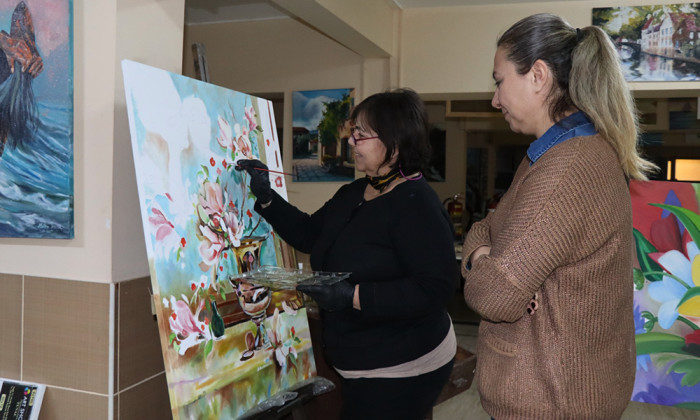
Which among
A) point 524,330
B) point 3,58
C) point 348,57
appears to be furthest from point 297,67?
point 524,330

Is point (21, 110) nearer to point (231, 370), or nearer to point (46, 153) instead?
point (46, 153)

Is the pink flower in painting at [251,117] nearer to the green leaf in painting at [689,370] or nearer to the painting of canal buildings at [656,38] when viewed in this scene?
the green leaf in painting at [689,370]


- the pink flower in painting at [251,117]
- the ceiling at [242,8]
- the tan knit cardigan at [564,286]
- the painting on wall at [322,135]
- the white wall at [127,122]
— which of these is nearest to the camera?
the tan knit cardigan at [564,286]

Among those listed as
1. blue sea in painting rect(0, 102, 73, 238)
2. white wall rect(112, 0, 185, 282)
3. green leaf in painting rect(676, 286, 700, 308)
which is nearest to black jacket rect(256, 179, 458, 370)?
white wall rect(112, 0, 185, 282)

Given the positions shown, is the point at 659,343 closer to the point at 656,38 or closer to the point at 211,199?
the point at 211,199

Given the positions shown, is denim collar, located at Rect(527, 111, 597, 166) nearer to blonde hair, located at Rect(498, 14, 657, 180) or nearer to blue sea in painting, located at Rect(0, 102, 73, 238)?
blonde hair, located at Rect(498, 14, 657, 180)

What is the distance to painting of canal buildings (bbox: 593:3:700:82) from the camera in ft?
13.2

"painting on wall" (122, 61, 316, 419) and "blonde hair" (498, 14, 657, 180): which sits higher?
"blonde hair" (498, 14, 657, 180)

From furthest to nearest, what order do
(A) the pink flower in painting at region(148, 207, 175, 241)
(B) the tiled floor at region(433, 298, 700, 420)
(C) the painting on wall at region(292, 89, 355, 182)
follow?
(C) the painting on wall at region(292, 89, 355, 182), (B) the tiled floor at region(433, 298, 700, 420), (A) the pink flower in painting at region(148, 207, 175, 241)

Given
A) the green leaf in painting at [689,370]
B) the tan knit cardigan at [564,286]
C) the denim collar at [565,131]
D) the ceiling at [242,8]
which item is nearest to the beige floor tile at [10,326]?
the tan knit cardigan at [564,286]

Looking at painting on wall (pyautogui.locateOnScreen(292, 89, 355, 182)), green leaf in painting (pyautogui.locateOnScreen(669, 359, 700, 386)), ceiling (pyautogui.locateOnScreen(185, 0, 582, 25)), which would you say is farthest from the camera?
painting on wall (pyautogui.locateOnScreen(292, 89, 355, 182))

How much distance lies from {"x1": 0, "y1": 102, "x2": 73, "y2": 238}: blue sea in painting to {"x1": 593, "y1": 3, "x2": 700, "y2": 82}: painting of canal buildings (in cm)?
364

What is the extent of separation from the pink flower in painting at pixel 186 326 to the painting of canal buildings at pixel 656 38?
3.61 m

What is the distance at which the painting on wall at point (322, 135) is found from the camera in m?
4.52
